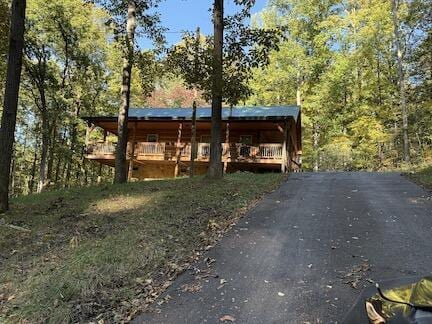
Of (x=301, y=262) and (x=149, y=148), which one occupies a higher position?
(x=149, y=148)

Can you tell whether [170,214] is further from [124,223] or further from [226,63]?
[226,63]

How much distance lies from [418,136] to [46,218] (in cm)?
2483

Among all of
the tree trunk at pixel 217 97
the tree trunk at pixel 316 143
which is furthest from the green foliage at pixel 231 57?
the tree trunk at pixel 316 143

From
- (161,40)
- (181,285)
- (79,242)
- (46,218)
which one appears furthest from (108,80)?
(181,285)

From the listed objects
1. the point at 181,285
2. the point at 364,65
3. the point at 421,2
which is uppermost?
the point at 421,2

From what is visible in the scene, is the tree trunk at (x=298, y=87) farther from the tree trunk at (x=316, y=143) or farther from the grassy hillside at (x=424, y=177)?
the grassy hillside at (x=424, y=177)

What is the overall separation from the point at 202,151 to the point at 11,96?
15.2 metres

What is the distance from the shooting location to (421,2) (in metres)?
25.4

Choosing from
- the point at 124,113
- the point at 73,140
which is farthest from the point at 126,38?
the point at 73,140

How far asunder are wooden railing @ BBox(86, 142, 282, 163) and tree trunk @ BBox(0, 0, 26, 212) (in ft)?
48.5

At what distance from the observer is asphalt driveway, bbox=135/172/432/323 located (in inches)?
192

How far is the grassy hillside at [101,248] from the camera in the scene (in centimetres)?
512

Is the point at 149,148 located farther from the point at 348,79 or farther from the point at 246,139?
the point at 348,79

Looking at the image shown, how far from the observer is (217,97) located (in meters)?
14.2
